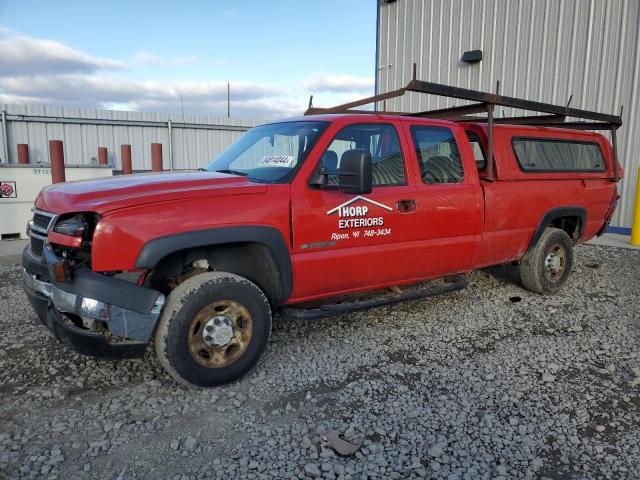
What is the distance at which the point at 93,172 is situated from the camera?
33.6 feet

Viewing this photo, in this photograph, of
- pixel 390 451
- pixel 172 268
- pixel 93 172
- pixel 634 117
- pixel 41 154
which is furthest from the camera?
pixel 41 154

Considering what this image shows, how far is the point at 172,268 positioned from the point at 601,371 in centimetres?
326

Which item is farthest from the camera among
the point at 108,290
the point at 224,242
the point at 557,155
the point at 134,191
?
the point at 557,155

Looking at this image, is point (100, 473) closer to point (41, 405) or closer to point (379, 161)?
point (41, 405)

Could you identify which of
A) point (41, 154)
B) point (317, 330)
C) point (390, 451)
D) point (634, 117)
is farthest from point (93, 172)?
point (634, 117)

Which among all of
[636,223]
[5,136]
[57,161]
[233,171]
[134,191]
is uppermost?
[5,136]

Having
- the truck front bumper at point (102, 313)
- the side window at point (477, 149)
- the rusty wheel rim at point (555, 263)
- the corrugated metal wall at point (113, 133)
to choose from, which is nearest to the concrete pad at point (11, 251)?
the truck front bumper at point (102, 313)

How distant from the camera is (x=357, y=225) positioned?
12.4 feet

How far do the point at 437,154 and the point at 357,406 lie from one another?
2.44 metres

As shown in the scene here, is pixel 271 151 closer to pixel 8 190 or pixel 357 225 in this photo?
pixel 357 225

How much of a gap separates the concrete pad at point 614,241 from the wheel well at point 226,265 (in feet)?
23.7

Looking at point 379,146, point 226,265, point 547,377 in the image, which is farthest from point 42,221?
point 547,377

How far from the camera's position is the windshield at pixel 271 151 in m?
3.67

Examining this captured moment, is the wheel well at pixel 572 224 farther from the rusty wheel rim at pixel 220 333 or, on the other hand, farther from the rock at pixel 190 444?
the rock at pixel 190 444
